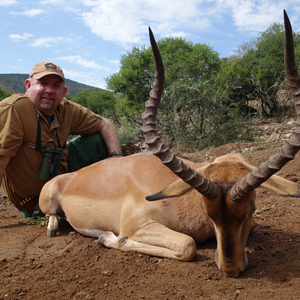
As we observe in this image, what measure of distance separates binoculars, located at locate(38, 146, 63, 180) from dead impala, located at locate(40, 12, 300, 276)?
0.46 meters

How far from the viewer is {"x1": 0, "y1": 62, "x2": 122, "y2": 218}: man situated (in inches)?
200

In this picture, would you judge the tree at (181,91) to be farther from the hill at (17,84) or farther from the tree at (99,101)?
the hill at (17,84)

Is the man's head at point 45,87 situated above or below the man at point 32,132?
above

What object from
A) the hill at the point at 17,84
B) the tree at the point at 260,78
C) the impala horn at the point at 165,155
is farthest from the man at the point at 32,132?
the hill at the point at 17,84

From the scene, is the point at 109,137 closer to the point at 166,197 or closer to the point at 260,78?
the point at 166,197

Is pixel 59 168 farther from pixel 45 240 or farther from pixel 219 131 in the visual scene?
pixel 219 131

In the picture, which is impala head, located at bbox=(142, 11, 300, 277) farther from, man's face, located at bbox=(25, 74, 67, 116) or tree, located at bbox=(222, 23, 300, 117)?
tree, located at bbox=(222, 23, 300, 117)

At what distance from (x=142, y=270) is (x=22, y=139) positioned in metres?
3.21

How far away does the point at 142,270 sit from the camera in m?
3.22

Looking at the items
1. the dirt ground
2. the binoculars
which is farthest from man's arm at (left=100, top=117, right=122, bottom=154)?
the dirt ground

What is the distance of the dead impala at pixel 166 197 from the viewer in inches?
109

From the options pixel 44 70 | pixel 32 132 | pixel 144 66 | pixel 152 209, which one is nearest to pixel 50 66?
pixel 44 70

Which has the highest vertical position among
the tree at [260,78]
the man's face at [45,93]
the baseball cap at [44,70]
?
the tree at [260,78]

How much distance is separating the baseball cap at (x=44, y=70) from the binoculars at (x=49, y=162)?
4.30 feet
